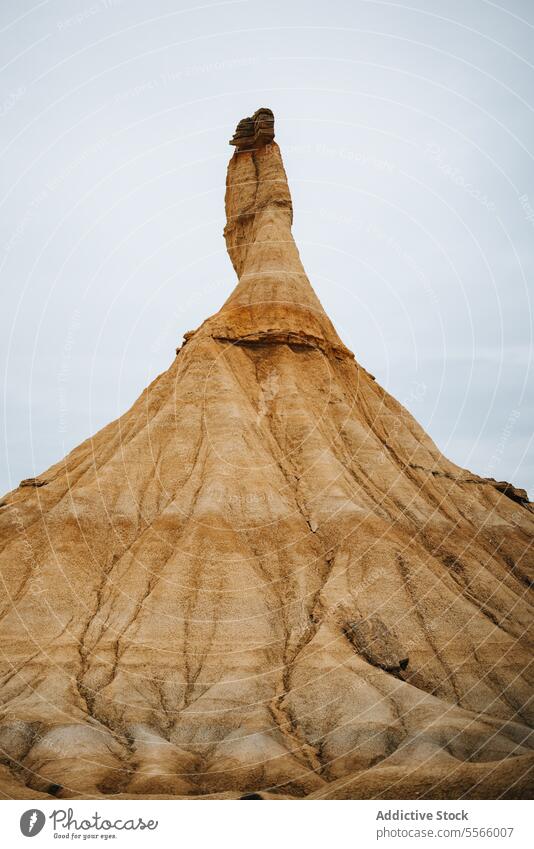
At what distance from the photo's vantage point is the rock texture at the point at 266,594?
3484 centimetres

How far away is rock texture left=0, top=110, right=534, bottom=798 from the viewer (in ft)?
114

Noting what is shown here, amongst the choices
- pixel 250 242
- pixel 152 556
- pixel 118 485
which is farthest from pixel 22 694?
pixel 250 242
